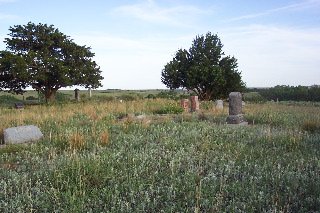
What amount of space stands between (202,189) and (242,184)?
0.84 meters

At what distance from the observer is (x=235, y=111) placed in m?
A: 17.2

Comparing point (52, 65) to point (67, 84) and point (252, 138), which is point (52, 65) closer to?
point (67, 84)

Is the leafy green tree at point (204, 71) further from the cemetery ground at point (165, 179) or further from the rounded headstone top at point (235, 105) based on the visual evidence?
the cemetery ground at point (165, 179)

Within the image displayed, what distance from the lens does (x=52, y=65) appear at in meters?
31.6

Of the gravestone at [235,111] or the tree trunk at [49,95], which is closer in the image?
the gravestone at [235,111]

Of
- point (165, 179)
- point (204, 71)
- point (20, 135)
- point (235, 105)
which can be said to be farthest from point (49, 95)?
point (165, 179)

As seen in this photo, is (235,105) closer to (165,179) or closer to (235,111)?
(235,111)

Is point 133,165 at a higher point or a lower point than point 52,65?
lower

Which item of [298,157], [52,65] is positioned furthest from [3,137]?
[52,65]

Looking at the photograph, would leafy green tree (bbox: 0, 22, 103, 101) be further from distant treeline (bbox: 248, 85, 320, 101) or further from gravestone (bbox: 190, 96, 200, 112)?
distant treeline (bbox: 248, 85, 320, 101)

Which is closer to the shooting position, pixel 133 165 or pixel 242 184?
pixel 242 184

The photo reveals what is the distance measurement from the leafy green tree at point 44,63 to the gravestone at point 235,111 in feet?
61.2

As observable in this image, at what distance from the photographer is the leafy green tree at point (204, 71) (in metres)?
36.8

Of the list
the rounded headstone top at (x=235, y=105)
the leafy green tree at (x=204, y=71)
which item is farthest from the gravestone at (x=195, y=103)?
the leafy green tree at (x=204, y=71)
